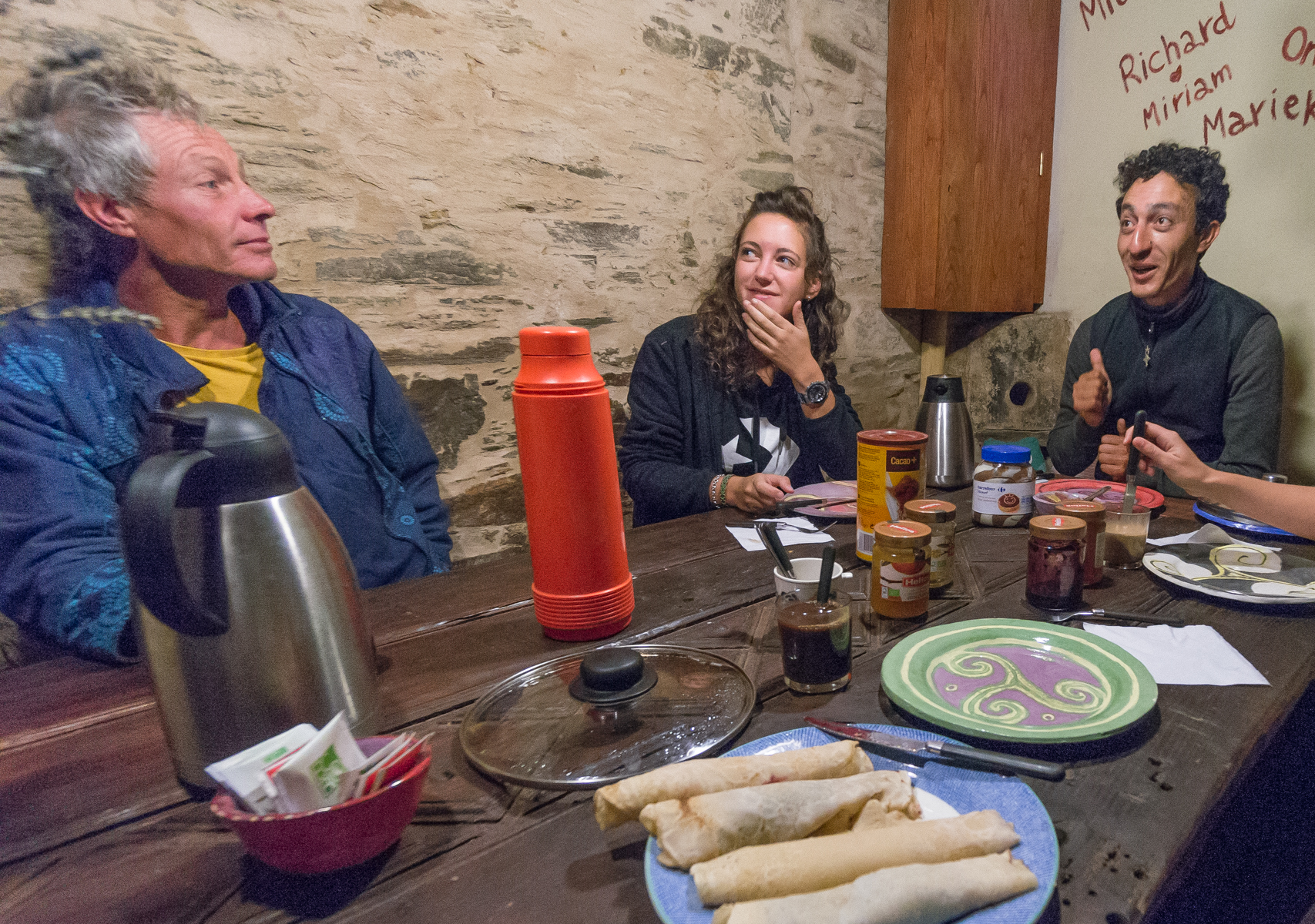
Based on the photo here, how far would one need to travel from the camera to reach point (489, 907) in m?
0.45

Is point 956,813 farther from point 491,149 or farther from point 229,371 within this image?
point 491,149

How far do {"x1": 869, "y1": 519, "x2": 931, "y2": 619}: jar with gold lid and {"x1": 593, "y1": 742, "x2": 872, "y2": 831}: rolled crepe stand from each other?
355mm

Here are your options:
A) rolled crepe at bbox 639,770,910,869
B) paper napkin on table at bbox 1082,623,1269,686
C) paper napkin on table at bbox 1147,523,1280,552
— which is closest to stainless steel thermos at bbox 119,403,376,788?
rolled crepe at bbox 639,770,910,869

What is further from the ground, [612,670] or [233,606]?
A: [233,606]

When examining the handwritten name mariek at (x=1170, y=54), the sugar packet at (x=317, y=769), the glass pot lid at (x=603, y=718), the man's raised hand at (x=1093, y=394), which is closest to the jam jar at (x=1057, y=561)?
the glass pot lid at (x=603, y=718)

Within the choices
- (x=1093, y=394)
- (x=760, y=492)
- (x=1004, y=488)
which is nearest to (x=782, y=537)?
(x=760, y=492)

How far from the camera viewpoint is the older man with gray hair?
1.11m

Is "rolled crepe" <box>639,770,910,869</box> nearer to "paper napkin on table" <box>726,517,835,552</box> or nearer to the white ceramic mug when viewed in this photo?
the white ceramic mug

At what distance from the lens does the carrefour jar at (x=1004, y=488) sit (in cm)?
126

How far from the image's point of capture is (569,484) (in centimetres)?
79

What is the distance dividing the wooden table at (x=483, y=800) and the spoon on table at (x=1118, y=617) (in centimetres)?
4

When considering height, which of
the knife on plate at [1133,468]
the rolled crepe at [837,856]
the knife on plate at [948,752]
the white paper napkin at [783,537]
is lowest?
the white paper napkin at [783,537]

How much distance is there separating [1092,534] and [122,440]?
167 cm

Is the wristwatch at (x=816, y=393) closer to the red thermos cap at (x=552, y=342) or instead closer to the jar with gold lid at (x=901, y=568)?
the jar with gold lid at (x=901, y=568)
